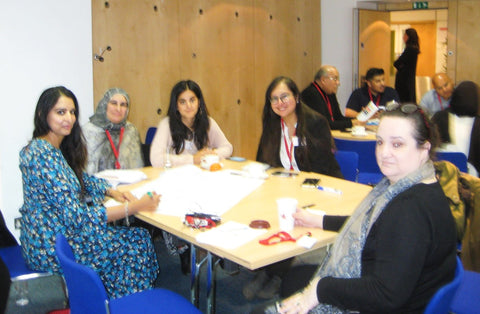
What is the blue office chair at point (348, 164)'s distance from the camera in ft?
11.2

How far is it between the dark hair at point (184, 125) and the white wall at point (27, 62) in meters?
1.40

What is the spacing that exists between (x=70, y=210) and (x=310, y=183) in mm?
1328

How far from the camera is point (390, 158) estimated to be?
61.9 inches

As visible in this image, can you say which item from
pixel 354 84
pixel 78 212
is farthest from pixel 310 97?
pixel 78 212

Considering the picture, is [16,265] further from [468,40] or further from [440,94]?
[468,40]

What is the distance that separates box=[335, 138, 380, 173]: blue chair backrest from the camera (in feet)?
13.7

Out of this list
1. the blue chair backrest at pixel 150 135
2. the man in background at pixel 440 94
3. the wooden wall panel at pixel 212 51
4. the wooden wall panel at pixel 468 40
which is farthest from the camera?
the wooden wall panel at pixel 468 40

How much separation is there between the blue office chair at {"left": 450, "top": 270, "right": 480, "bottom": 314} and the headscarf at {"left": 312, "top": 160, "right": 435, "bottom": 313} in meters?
0.67

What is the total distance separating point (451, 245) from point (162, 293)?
1185 mm

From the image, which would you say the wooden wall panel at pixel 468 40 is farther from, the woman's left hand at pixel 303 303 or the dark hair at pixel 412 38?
the woman's left hand at pixel 303 303

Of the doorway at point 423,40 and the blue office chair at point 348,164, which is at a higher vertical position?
the doorway at point 423,40

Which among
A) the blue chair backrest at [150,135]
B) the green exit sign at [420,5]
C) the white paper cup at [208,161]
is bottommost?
the white paper cup at [208,161]

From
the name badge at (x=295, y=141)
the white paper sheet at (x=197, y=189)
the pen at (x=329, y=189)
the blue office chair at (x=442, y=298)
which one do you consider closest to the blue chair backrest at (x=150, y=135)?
the white paper sheet at (x=197, y=189)

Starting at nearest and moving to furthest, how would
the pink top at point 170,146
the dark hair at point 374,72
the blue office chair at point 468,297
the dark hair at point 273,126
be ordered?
1. the blue office chair at point 468,297
2. the dark hair at point 273,126
3. the pink top at point 170,146
4. the dark hair at point 374,72
